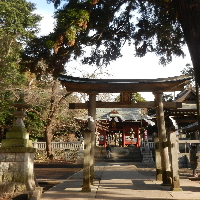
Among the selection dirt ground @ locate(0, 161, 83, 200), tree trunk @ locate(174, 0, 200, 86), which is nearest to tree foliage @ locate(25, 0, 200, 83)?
tree trunk @ locate(174, 0, 200, 86)

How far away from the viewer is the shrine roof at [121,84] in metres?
8.83

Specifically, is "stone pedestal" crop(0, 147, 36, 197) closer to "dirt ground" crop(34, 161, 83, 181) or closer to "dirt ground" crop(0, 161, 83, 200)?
"dirt ground" crop(0, 161, 83, 200)

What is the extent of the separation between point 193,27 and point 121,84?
3.75 m

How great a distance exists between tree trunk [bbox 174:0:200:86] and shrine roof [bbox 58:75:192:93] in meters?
3.07

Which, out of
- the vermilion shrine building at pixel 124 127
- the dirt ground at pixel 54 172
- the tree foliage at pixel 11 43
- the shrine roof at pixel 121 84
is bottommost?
the dirt ground at pixel 54 172

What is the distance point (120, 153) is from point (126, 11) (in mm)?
17543

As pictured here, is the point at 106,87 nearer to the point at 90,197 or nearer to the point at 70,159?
the point at 90,197

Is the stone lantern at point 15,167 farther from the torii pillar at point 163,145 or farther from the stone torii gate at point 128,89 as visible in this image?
the torii pillar at point 163,145

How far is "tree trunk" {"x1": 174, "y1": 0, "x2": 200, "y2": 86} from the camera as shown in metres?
5.70

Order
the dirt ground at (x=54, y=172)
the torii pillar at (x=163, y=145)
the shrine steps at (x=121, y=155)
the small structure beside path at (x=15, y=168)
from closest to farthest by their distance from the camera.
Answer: the small structure beside path at (x=15, y=168) < the torii pillar at (x=163, y=145) < the dirt ground at (x=54, y=172) < the shrine steps at (x=121, y=155)

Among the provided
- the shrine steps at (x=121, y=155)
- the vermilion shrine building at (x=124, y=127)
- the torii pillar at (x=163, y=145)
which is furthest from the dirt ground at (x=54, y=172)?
the vermilion shrine building at (x=124, y=127)

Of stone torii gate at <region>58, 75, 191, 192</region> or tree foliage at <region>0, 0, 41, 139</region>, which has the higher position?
tree foliage at <region>0, 0, 41, 139</region>

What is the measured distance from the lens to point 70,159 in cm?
2331

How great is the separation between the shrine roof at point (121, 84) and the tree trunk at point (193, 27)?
10.1 feet
